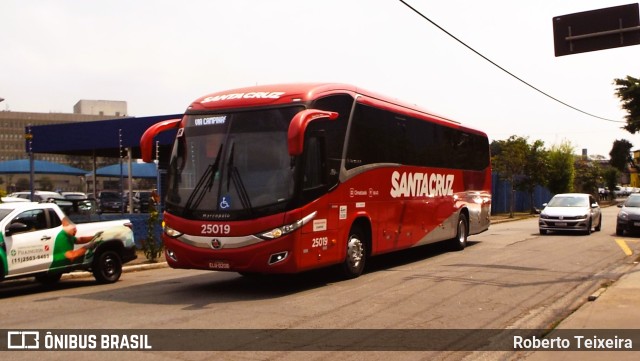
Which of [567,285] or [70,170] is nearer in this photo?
[567,285]

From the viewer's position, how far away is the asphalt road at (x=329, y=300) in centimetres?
771

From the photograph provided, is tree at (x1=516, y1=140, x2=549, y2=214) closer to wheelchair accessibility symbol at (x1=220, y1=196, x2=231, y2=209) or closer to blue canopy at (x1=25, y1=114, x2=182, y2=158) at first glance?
blue canopy at (x1=25, y1=114, x2=182, y2=158)

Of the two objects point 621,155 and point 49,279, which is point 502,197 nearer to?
point 49,279

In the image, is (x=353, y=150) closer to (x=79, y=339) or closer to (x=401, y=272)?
(x=401, y=272)

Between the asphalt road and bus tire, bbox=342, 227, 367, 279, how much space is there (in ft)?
0.81

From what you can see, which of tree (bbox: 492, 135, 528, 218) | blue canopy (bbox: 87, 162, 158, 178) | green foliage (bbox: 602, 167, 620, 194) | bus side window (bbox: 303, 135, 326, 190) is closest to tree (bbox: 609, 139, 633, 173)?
green foliage (bbox: 602, 167, 620, 194)

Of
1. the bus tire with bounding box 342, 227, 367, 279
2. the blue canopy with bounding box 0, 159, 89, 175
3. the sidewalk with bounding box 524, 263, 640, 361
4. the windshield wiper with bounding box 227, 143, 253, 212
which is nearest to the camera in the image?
the sidewalk with bounding box 524, 263, 640, 361

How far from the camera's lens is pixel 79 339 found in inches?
276

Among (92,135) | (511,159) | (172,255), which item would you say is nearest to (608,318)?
(172,255)

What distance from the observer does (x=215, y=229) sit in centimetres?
975

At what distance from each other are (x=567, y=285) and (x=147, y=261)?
1039cm

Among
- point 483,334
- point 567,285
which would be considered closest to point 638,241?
point 567,285

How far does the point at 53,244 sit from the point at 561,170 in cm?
4303

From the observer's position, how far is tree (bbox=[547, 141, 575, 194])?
46906 mm
